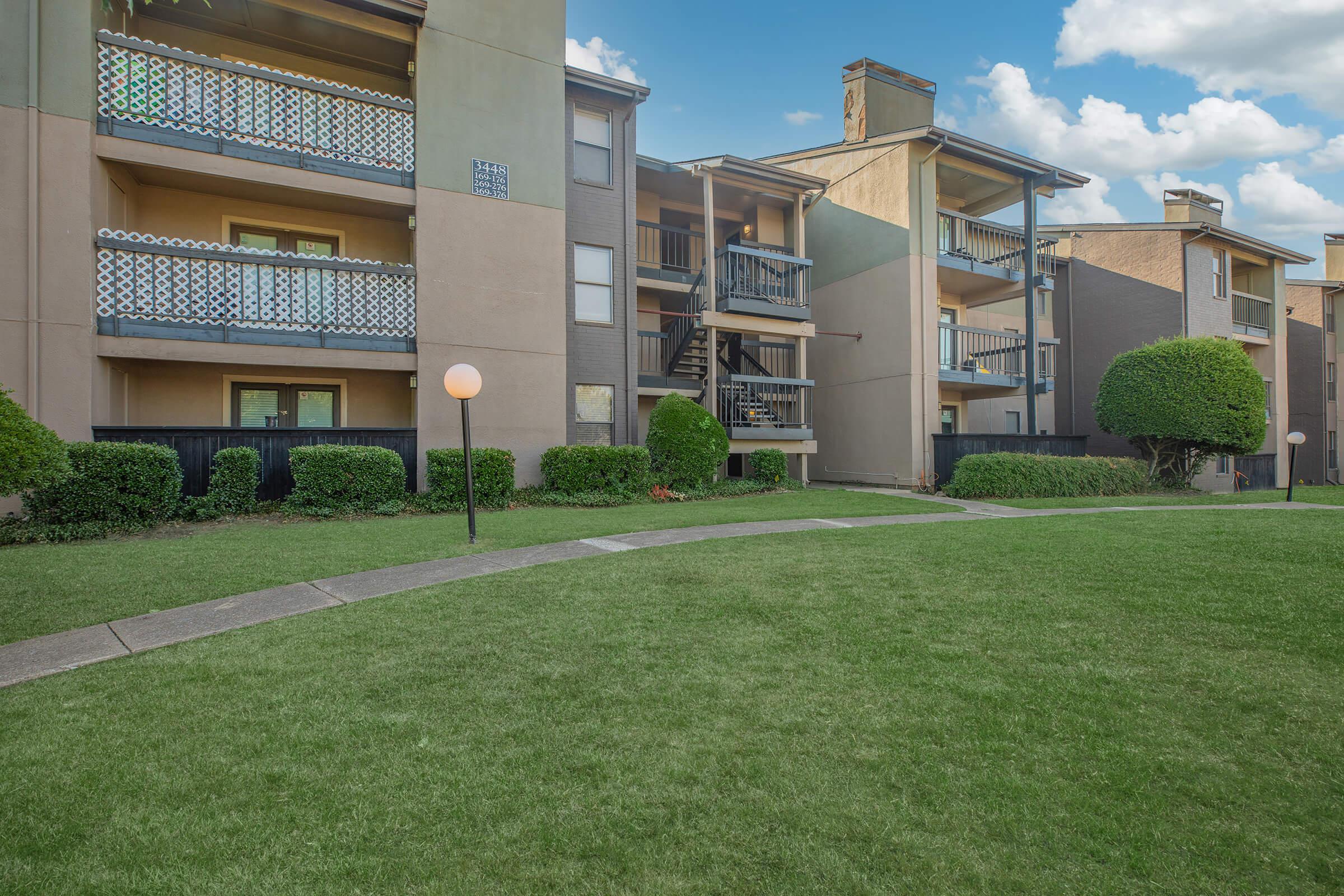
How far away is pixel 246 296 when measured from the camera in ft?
36.2

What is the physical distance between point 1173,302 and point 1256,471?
19.4ft

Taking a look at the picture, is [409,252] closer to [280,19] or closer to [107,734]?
[280,19]

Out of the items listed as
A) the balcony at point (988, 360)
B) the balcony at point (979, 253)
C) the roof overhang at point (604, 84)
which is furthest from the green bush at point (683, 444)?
the balcony at point (979, 253)

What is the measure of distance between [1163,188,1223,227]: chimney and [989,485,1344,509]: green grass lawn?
12894 mm

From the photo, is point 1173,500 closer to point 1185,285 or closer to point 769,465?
point 769,465

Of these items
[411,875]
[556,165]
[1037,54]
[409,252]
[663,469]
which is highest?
[1037,54]

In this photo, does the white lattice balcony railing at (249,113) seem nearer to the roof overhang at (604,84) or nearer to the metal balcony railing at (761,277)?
the roof overhang at (604,84)

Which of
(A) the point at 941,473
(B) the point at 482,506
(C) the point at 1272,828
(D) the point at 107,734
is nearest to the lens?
(C) the point at 1272,828

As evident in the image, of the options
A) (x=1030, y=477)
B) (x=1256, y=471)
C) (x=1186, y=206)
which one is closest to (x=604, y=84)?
(x=1030, y=477)

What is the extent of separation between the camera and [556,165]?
44.9 feet

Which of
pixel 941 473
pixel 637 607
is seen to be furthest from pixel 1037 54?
pixel 637 607

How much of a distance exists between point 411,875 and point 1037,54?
22841 millimetres

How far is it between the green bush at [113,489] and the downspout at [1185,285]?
1003 inches

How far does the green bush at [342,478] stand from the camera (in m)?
10.3
